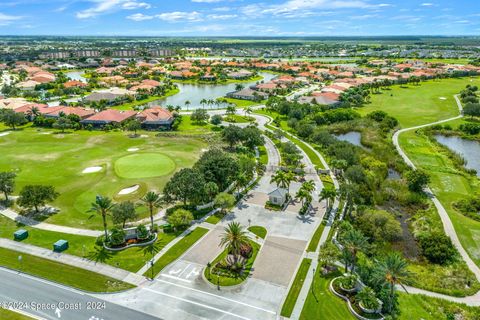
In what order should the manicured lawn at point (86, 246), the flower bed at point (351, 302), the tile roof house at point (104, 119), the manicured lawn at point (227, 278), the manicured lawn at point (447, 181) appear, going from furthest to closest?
the tile roof house at point (104, 119), the manicured lawn at point (447, 181), the manicured lawn at point (86, 246), the manicured lawn at point (227, 278), the flower bed at point (351, 302)

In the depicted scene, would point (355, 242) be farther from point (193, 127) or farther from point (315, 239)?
point (193, 127)

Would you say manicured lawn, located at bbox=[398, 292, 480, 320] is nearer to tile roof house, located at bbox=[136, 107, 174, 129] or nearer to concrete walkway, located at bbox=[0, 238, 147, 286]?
concrete walkway, located at bbox=[0, 238, 147, 286]

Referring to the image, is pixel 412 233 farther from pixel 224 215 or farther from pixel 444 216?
pixel 224 215

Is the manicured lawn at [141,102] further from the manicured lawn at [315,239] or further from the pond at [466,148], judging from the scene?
the pond at [466,148]

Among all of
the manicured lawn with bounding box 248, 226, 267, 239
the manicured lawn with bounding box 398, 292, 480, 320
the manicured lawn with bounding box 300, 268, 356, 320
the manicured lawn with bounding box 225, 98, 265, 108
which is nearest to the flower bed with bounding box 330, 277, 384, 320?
the manicured lawn with bounding box 300, 268, 356, 320

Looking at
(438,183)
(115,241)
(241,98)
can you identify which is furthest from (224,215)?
(241,98)

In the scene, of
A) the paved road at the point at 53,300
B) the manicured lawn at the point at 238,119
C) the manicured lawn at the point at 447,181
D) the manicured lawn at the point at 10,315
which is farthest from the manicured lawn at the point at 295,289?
the manicured lawn at the point at 238,119
